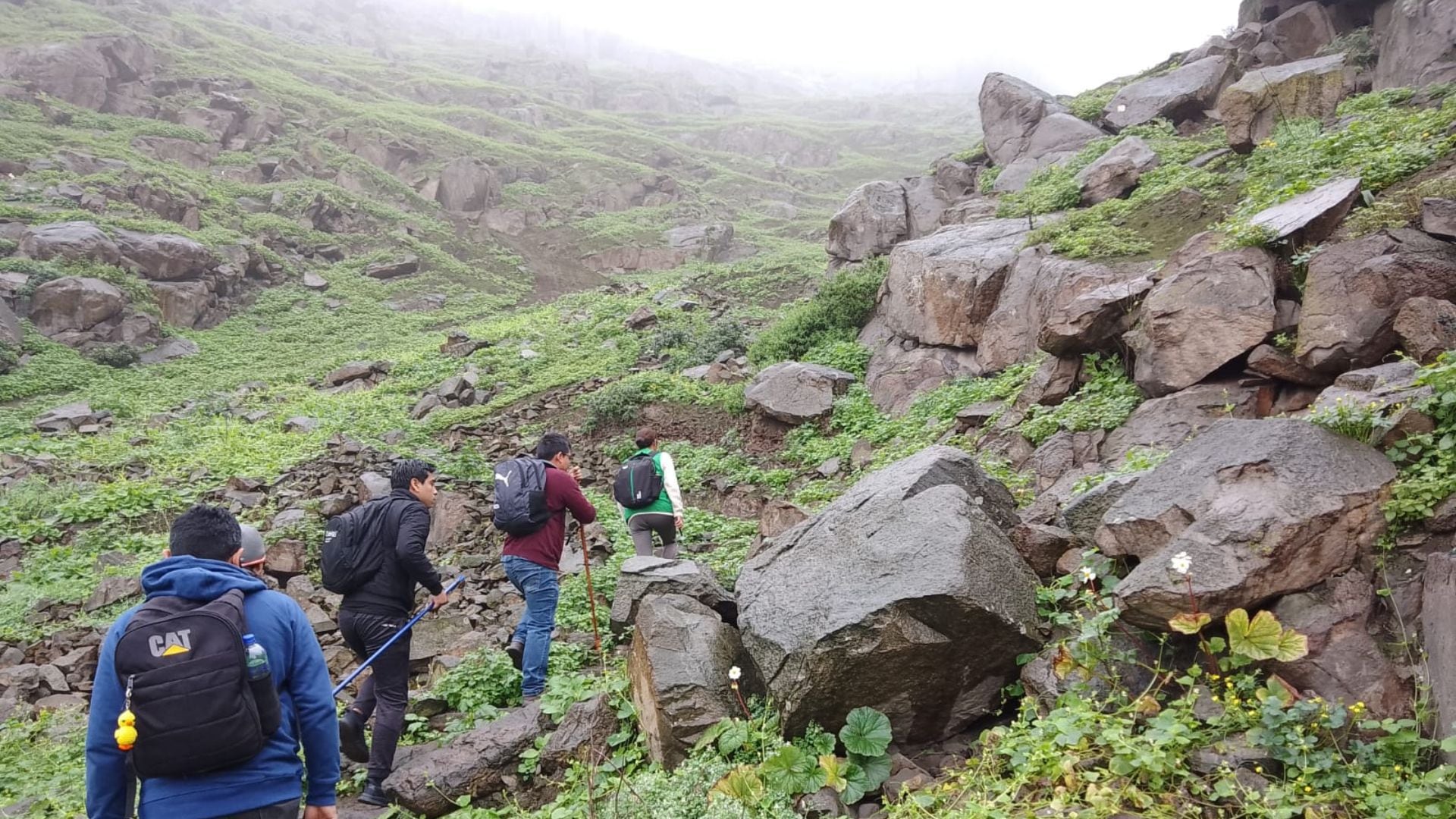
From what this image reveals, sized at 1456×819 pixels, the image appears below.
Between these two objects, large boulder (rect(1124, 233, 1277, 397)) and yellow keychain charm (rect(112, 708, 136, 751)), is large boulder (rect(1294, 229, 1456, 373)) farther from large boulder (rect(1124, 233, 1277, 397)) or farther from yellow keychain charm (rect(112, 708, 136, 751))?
yellow keychain charm (rect(112, 708, 136, 751))

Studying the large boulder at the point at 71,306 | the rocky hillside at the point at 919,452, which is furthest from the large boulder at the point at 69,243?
the large boulder at the point at 71,306

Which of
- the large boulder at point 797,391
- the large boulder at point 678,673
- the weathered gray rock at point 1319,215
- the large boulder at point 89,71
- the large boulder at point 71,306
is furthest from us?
the large boulder at point 89,71

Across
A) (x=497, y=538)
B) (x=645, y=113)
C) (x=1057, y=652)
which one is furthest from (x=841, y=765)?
(x=645, y=113)

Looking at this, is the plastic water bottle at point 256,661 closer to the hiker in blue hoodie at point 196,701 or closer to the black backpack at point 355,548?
the hiker in blue hoodie at point 196,701

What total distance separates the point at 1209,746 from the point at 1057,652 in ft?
2.81

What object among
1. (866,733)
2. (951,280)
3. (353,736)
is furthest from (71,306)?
(866,733)

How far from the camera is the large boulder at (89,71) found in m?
31.3

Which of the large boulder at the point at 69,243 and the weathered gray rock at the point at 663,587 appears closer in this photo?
the weathered gray rock at the point at 663,587

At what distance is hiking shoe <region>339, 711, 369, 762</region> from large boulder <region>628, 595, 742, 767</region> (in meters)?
1.83

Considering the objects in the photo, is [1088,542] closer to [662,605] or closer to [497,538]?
[662,605]

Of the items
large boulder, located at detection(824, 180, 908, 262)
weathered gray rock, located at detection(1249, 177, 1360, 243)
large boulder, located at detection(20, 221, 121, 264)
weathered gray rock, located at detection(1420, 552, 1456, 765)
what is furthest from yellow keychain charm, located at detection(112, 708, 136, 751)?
large boulder, located at detection(20, 221, 121, 264)

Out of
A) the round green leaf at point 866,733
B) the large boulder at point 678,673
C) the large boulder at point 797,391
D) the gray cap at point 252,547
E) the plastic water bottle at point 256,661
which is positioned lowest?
the large boulder at point 797,391

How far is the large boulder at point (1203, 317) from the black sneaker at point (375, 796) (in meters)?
6.71

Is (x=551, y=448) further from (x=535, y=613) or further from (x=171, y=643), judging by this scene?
(x=171, y=643)
